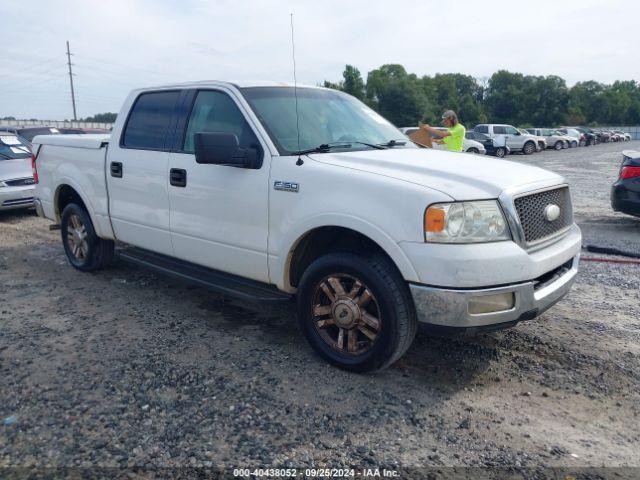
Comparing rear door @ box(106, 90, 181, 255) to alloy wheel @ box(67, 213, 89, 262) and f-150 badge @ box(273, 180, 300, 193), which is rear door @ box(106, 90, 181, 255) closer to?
alloy wheel @ box(67, 213, 89, 262)

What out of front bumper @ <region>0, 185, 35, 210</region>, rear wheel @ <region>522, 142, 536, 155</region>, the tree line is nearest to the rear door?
front bumper @ <region>0, 185, 35, 210</region>

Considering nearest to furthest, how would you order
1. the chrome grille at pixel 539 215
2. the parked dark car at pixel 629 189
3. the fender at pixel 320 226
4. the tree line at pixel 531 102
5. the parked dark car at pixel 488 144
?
the fender at pixel 320 226, the chrome grille at pixel 539 215, the parked dark car at pixel 629 189, the parked dark car at pixel 488 144, the tree line at pixel 531 102

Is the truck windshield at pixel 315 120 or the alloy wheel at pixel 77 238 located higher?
the truck windshield at pixel 315 120

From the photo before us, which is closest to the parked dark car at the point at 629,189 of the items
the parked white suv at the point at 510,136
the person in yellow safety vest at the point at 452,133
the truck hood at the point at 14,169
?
the person in yellow safety vest at the point at 452,133

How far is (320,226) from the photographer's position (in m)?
3.56

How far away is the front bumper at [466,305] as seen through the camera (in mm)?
3107

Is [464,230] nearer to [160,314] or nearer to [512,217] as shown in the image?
[512,217]

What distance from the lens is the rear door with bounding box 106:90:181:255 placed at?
15.6 feet

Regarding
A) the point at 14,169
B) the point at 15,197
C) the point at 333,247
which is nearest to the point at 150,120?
the point at 333,247

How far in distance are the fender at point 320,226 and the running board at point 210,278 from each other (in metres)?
0.13

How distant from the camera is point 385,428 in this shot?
3.05 meters

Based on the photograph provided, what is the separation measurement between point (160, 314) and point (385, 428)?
254cm

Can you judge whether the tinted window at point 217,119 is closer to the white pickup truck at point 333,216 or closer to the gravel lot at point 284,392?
the white pickup truck at point 333,216

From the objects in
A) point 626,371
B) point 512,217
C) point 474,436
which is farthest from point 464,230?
point 626,371
